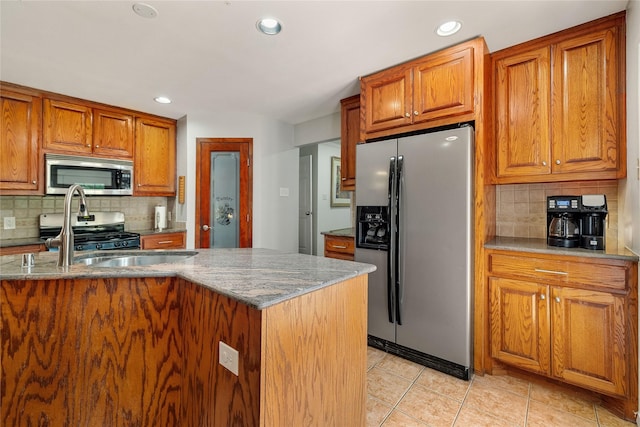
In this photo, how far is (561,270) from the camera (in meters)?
1.85

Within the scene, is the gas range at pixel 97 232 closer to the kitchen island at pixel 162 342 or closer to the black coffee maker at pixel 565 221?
the kitchen island at pixel 162 342

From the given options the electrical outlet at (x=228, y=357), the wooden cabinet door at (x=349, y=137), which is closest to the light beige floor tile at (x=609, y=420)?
the electrical outlet at (x=228, y=357)

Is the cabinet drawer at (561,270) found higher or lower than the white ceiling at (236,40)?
lower

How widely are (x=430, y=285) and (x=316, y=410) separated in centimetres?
134

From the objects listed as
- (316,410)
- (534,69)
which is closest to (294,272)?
(316,410)

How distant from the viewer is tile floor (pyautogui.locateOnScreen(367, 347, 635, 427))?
5.44 ft

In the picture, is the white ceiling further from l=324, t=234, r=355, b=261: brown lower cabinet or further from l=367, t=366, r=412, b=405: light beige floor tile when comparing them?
l=367, t=366, r=412, b=405: light beige floor tile

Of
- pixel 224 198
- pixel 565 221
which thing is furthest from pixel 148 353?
pixel 224 198

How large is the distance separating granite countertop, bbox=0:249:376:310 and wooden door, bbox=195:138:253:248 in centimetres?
215

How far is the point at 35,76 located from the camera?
2.69 meters

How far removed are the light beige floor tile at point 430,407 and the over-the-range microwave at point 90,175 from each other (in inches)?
142

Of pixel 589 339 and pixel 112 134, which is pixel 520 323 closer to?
pixel 589 339

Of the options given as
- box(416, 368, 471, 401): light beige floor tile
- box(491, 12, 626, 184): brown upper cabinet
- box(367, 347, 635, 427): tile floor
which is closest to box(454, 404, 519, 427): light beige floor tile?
box(367, 347, 635, 427): tile floor

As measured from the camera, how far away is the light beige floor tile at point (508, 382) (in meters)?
1.95
